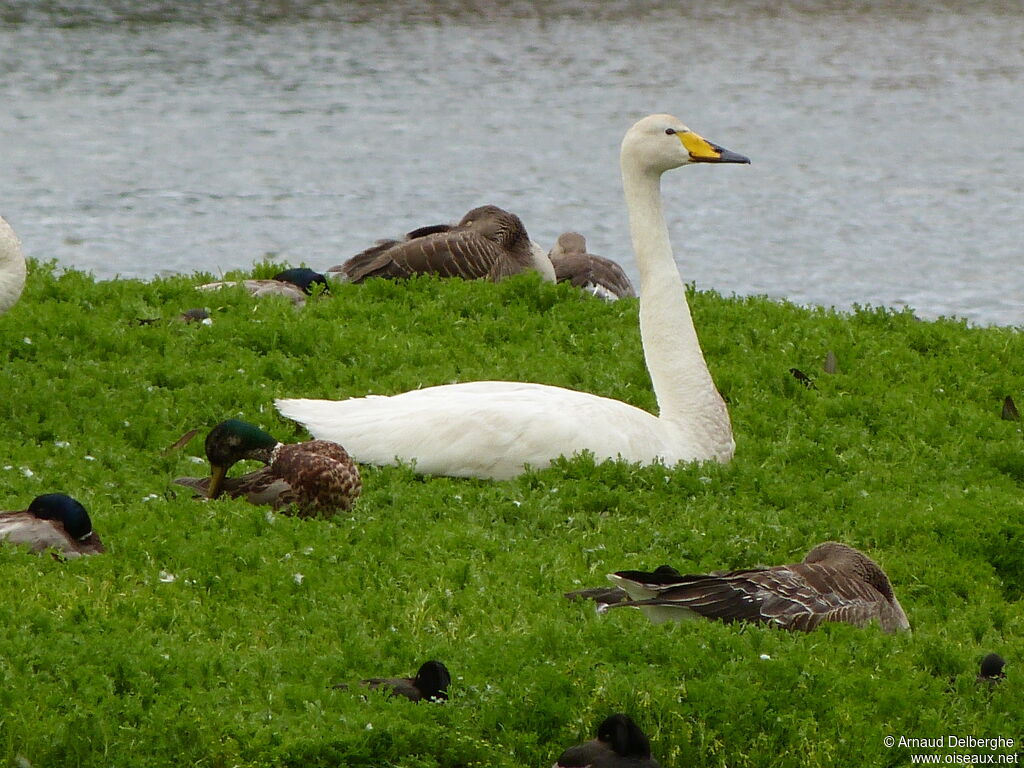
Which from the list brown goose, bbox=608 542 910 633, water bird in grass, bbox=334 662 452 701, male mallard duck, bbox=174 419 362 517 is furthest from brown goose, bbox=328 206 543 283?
water bird in grass, bbox=334 662 452 701

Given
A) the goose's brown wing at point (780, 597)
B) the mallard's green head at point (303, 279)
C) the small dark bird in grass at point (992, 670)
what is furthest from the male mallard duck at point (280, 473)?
the mallard's green head at point (303, 279)

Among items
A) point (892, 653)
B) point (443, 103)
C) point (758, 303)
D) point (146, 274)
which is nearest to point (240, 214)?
point (146, 274)

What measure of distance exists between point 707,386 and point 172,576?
159 inches

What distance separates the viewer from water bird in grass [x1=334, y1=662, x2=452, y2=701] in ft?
21.1

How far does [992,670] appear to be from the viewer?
6.91 meters

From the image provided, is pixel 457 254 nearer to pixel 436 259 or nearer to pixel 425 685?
pixel 436 259

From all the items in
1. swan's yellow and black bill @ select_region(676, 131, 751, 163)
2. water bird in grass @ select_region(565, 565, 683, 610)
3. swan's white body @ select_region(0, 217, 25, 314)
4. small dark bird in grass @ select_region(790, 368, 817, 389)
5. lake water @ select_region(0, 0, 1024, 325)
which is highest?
swan's yellow and black bill @ select_region(676, 131, 751, 163)

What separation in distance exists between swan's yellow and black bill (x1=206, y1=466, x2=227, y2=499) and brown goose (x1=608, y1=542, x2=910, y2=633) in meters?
2.71

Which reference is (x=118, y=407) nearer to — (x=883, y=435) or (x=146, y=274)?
(x=883, y=435)

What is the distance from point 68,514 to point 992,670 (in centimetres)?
455

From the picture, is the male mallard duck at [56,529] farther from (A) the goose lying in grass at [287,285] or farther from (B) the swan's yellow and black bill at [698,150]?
(A) the goose lying in grass at [287,285]

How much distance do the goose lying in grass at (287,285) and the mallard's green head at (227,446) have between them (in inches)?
171

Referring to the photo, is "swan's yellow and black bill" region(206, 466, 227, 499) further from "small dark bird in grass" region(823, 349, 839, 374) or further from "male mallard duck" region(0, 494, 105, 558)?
"small dark bird in grass" region(823, 349, 839, 374)

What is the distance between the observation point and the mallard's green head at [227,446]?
8.93 m
